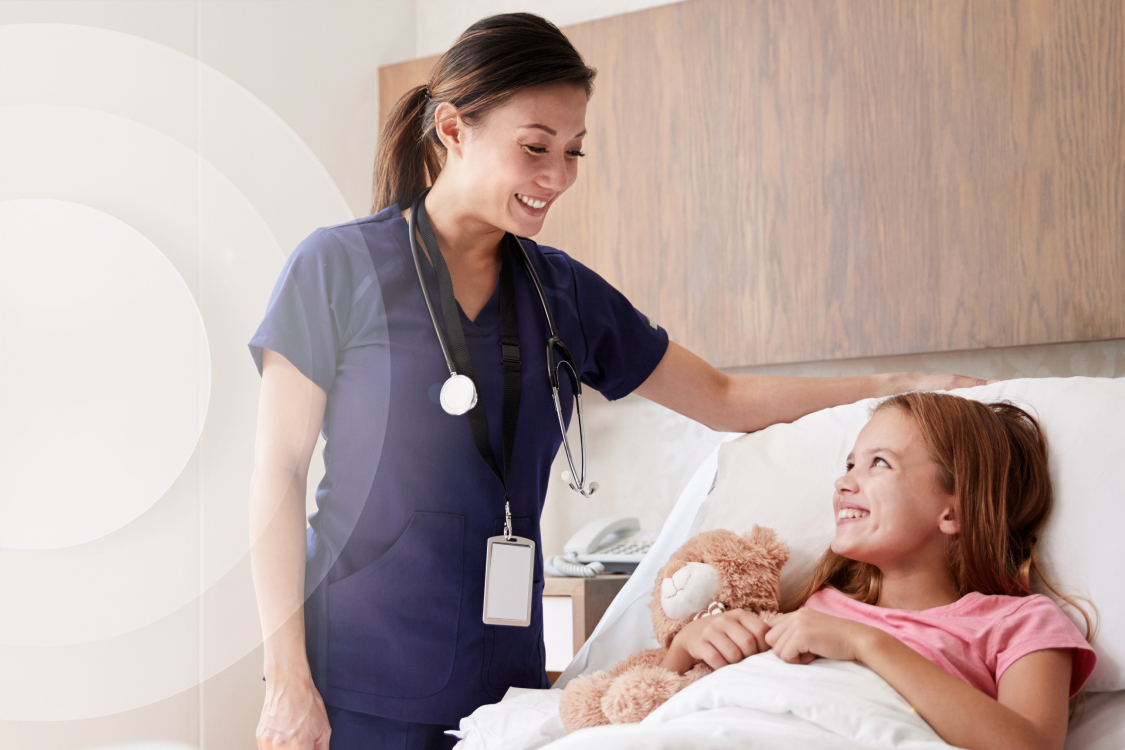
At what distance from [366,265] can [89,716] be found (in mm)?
1153

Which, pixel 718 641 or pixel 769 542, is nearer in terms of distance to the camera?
pixel 718 641

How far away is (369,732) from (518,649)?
0.69ft

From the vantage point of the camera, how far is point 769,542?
1.09 metres

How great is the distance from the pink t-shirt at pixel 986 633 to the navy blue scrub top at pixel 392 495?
476 mm

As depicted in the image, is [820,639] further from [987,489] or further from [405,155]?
[405,155]

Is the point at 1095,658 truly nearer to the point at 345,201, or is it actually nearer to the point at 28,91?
the point at 28,91

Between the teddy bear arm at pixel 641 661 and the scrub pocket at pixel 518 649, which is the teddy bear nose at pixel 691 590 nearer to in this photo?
the teddy bear arm at pixel 641 661

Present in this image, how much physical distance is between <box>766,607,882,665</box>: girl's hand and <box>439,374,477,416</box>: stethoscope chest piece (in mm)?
446

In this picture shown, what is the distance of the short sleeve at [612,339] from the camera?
133cm

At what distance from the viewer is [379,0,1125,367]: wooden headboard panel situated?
1592 mm

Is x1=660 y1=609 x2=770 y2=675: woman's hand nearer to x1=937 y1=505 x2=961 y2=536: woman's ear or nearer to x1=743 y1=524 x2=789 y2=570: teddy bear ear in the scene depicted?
x1=743 y1=524 x2=789 y2=570: teddy bear ear
